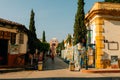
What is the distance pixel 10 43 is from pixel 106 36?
33.7 ft

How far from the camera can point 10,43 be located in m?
27.8

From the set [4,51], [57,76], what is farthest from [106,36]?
[4,51]

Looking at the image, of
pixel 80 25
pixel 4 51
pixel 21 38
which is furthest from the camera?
pixel 80 25

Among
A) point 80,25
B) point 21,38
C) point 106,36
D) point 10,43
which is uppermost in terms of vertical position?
point 80,25

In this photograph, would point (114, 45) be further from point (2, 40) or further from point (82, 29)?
point (2, 40)

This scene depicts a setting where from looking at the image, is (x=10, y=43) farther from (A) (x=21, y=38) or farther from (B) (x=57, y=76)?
(B) (x=57, y=76)

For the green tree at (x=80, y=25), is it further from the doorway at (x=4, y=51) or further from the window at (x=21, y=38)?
the doorway at (x=4, y=51)

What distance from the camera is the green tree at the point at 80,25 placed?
31.8m

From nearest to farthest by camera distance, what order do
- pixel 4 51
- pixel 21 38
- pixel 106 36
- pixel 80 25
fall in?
pixel 106 36
pixel 4 51
pixel 21 38
pixel 80 25

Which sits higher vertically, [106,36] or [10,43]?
[106,36]

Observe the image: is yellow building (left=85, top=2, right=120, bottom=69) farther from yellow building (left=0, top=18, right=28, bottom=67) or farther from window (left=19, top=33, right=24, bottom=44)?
window (left=19, top=33, right=24, bottom=44)

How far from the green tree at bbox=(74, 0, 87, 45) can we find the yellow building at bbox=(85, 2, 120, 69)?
17.4 ft

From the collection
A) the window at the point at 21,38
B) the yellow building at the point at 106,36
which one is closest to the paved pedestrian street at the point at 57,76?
the yellow building at the point at 106,36

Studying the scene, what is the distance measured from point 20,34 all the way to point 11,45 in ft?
9.38
